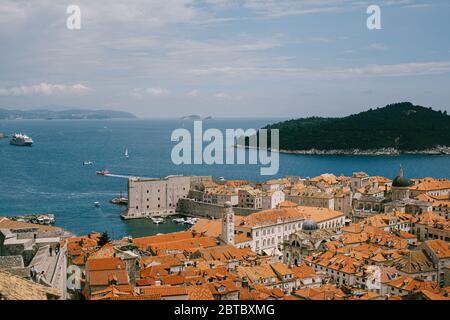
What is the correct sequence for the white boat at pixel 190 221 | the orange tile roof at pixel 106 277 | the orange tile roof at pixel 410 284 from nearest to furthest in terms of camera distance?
the orange tile roof at pixel 106 277 → the orange tile roof at pixel 410 284 → the white boat at pixel 190 221

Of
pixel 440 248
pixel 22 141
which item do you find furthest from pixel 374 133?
pixel 440 248

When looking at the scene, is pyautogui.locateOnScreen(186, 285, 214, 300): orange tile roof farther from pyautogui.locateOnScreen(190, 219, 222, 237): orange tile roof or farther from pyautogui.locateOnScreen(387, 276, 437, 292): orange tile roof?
pyautogui.locateOnScreen(190, 219, 222, 237): orange tile roof

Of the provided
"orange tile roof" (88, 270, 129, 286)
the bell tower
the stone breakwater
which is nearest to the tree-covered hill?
the stone breakwater

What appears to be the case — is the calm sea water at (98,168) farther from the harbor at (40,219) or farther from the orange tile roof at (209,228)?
the orange tile roof at (209,228)

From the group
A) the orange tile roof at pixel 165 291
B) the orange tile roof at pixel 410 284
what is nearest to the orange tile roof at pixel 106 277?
the orange tile roof at pixel 165 291

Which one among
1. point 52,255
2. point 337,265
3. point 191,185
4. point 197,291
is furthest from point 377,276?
point 191,185

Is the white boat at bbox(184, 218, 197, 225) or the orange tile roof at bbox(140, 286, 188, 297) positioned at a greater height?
the orange tile roof at bbox(140, 286, 188, 297)
